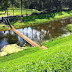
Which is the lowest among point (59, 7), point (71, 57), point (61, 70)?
point (61, 70)

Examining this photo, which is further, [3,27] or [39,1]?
[39,1]

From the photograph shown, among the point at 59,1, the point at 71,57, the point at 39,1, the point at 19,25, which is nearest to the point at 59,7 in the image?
the point at 59,1

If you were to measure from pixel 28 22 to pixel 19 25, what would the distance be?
723cm

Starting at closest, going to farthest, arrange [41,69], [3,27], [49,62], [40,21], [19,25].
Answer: [41,69] < [49,62] < [3,27] < [19,25] < [40,21]

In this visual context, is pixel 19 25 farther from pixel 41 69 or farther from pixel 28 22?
pixel 41 69

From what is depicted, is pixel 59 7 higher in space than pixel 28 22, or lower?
higher

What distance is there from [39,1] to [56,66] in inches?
3309

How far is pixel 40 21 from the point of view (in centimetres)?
6394

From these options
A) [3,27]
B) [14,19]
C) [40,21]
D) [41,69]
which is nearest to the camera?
[41,69]

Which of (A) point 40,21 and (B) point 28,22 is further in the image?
(A) point 40,21

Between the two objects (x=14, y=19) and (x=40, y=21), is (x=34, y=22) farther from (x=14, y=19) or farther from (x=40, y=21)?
(x=14, y=19)

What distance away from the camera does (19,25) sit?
5428cm

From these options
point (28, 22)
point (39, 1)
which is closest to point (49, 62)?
point (28, 22)

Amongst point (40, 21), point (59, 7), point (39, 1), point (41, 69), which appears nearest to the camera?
point (41, 69)
